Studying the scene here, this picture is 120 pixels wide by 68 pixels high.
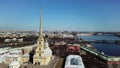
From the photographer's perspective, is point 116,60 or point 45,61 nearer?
point 45,61

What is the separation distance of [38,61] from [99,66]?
325 inches

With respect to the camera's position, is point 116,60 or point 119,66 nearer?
point 119,66

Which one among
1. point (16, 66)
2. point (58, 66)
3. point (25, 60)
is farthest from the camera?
point (25, 60)

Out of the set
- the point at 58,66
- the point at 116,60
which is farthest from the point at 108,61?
the point at 58,66

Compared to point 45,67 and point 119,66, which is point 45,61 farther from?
point 119,66

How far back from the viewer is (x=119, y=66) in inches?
973

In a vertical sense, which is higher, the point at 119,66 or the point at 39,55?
the point at 39,55

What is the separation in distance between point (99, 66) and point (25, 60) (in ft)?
35.3

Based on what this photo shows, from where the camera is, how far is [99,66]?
24219mm

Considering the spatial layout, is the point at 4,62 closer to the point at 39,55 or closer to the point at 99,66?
the point at 39,55

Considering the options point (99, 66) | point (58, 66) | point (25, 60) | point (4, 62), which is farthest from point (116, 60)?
point (4, 62)

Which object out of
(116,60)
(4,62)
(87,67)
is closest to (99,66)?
(87,67)

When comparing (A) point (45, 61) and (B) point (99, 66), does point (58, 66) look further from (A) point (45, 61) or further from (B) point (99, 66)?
(B) point (99, 66)

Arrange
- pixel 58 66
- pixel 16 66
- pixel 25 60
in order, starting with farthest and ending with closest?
pixel 25 60 < pixel 58 66 < pixel 16 66
